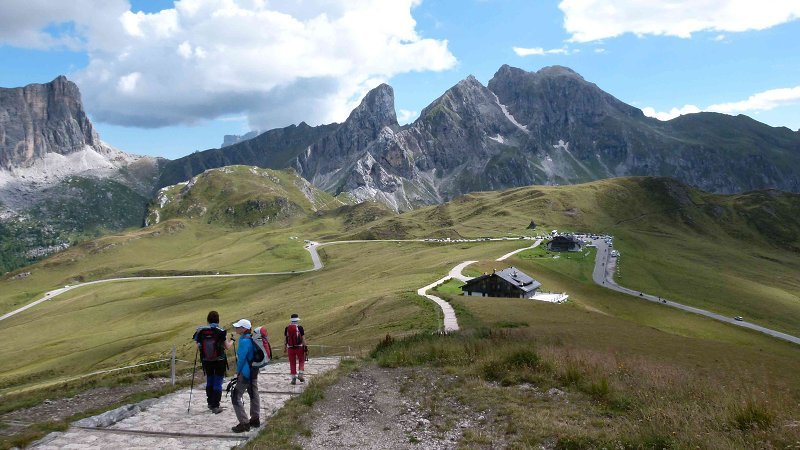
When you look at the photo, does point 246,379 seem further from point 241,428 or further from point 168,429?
point 168,429

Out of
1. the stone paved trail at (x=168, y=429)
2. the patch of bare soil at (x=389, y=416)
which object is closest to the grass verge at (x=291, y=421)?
the patch of bare soil at (x=389, y=416)

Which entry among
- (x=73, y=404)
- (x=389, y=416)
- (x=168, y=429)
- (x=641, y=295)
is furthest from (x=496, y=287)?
(x=168, y=429)

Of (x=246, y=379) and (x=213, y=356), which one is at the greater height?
(x=213, y=356)

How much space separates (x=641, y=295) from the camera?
339ft

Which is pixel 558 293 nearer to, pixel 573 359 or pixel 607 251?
pixel 573 359

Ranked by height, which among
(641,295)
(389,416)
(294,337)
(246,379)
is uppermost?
(246,379)

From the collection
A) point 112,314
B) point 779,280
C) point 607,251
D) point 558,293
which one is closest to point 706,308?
point 558,293

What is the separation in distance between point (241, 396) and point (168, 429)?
2.59m

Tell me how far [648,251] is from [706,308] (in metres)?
78.4

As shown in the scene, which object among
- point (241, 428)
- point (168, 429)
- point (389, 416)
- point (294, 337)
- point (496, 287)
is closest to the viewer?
point (241, 428)

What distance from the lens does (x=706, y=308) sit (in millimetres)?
100125

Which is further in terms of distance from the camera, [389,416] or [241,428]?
[389,416]

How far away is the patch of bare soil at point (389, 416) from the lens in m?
14.8

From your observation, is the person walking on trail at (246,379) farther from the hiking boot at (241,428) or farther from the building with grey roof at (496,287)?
the building with grey roof at (496,287)
